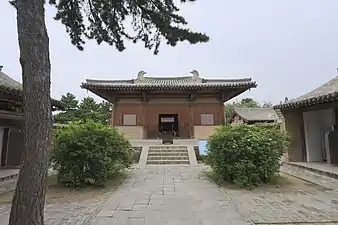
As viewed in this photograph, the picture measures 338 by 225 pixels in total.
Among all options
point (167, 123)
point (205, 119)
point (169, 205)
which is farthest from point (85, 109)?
point (169, 205)

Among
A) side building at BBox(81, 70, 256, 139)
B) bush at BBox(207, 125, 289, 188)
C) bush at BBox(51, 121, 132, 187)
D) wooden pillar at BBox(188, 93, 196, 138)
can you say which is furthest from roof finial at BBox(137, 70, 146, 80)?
bush at BBox(207, 125, 289, 188)

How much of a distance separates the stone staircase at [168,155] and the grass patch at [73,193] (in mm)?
4229

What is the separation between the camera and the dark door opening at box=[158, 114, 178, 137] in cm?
1756

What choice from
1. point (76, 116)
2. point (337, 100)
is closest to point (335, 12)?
point (337, 100)

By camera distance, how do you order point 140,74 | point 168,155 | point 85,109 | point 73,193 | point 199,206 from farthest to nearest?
1. point 85,109
2. point 140,74
3. point 168,155
4. point 73,193
5. point 199,206

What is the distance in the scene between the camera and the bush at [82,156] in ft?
21.2

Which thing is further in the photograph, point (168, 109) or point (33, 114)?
point (168, 109)

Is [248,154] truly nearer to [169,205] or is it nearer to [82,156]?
[169,205]

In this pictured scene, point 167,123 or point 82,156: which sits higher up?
point 167,123

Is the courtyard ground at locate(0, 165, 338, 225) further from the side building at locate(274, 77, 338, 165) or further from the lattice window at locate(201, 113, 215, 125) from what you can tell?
the lattice window at locate(201, 113, 215, 125)

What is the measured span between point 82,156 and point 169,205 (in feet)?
8.31

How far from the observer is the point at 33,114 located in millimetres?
2898

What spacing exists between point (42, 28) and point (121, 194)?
3775 millimetres

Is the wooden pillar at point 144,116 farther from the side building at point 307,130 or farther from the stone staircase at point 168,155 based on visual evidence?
the side building at point 307,130
